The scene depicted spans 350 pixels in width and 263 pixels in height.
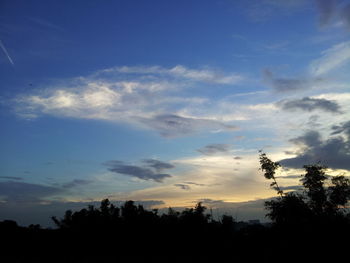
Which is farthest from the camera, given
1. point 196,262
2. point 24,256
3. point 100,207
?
point 100,207

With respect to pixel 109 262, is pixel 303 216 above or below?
above

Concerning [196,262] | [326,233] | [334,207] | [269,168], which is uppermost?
[269,168]

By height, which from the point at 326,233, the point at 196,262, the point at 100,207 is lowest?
the point at 196,262

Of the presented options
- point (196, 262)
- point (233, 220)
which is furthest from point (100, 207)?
point (196, 262)

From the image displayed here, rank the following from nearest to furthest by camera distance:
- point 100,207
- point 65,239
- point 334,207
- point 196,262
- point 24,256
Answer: point 196,262 < point 24,256 < point 65,239 < point 334,207 < point 100,207

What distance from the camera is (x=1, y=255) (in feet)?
147

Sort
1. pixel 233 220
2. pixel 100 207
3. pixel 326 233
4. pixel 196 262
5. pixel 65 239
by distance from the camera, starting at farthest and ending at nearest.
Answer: pixel 100 207 → pixel 233 220 → pixel 65 239 → pixel 196 262 → pixel 326 233

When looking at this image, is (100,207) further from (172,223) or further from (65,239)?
(172,223)

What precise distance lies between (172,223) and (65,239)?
66.6 ft

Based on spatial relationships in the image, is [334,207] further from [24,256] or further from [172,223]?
[24,256]

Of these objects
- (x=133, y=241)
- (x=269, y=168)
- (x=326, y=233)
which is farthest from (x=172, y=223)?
(x=326, y=233)

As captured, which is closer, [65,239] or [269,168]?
[65,239]

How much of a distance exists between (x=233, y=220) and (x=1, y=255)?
44.1m

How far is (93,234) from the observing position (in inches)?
2014
